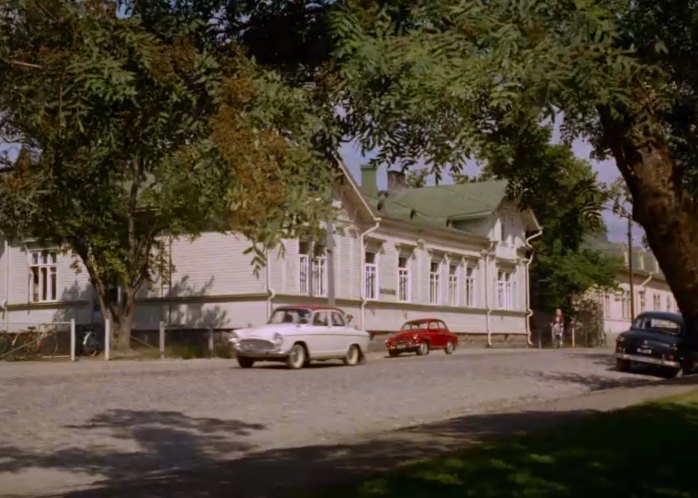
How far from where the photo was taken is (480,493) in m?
9.09

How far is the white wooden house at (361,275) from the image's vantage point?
136ft

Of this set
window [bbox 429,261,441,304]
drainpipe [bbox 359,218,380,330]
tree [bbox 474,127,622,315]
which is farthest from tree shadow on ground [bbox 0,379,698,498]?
window [bbox 429,261,441,304]

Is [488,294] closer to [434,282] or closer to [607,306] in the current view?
[434,282]

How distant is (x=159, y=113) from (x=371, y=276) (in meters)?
38.5

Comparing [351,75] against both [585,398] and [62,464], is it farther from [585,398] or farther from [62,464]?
[585,398]

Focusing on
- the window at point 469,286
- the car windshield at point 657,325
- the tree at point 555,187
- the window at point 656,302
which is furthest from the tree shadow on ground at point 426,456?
the window at point 656,302

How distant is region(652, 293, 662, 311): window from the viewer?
82200mm

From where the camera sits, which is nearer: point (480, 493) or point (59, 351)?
point (480, 493)

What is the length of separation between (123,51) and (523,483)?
4.89 m

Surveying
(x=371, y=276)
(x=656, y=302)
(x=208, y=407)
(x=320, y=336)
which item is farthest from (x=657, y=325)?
(x=656, y=302)

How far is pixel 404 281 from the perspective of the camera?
4934 cm

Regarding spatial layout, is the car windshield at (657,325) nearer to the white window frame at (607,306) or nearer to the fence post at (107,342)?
the fence post at (107,342)

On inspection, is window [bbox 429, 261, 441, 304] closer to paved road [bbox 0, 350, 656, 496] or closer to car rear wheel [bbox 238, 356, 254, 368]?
paved road [bbox 0, 350, 656, 496]

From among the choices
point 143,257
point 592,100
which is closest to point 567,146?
point 592,100
